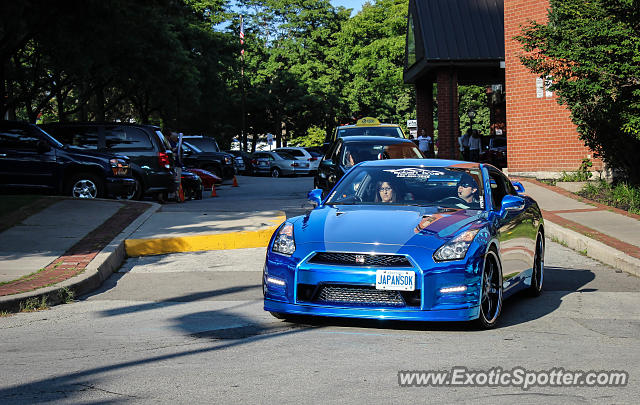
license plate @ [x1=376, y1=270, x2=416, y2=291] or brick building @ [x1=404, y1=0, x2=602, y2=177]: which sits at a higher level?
brick building @ [x1=404, y1=0, x2=602, y2=177]

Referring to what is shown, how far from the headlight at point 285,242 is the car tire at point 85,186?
38.4 feet

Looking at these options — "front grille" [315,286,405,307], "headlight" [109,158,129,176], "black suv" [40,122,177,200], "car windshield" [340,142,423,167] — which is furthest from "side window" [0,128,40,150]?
"front grille" [315,286,405,307]

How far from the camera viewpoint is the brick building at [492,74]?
24453 mm

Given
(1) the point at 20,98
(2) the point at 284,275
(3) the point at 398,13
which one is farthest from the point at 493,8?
(3) the point at 398,13

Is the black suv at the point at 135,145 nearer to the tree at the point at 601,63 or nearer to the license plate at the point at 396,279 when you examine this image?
the tree at the point at 601,63

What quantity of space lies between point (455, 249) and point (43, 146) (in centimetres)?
1314

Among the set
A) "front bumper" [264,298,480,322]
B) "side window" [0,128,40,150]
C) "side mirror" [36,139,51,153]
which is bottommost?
"front bumper" [264,298,480,322]

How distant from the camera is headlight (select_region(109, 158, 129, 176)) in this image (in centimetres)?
1809

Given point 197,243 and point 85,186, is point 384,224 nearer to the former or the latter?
point 197,243

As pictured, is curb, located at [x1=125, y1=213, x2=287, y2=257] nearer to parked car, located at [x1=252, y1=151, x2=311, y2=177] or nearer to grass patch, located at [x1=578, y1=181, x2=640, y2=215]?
grass patch, located at [x1=578, y1=181, x2=640, y2=215]

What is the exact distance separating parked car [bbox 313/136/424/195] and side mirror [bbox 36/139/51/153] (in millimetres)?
5832

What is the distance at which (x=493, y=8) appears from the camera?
115ft

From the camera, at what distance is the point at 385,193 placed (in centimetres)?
808

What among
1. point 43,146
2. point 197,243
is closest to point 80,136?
point 43,146
